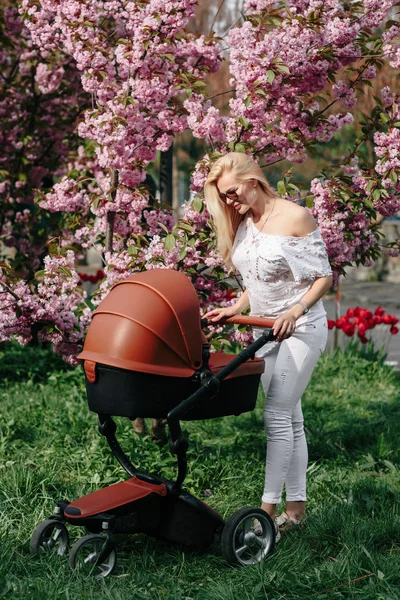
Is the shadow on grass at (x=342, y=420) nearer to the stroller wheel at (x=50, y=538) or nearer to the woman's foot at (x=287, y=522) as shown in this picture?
the woman's foot at (x=287, y=522)

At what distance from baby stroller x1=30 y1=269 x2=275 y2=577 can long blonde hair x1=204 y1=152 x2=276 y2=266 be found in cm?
49

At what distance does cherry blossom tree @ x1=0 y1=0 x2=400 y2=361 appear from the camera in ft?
15.1

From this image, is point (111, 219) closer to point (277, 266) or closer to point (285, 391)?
point (277, 266)

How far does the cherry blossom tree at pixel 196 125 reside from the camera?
15.1 ft

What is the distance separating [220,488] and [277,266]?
1.34 metres

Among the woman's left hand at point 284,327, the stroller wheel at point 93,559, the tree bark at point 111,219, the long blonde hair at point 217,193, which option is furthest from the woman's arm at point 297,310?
the tree bark at point 111,219

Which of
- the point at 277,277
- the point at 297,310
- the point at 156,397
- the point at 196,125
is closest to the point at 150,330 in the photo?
the point at 156,397

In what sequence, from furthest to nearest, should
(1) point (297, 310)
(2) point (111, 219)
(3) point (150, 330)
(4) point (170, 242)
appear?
(2) point (111, 219)
(4) point (170, 242)
(1) point (297, 310)
(3) point (150, 330)

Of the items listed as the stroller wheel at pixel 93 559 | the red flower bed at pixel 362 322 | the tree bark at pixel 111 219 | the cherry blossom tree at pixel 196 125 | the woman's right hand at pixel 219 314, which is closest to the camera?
the stroller wheel at pixel 93 559

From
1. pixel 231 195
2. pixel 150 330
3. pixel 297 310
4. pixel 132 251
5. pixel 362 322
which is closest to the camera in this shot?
pixel 150 330

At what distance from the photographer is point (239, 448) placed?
5.28 m

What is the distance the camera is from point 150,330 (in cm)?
328

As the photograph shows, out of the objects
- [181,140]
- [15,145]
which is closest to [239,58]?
[15,145]

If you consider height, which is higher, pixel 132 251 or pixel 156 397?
pixel 132 251
